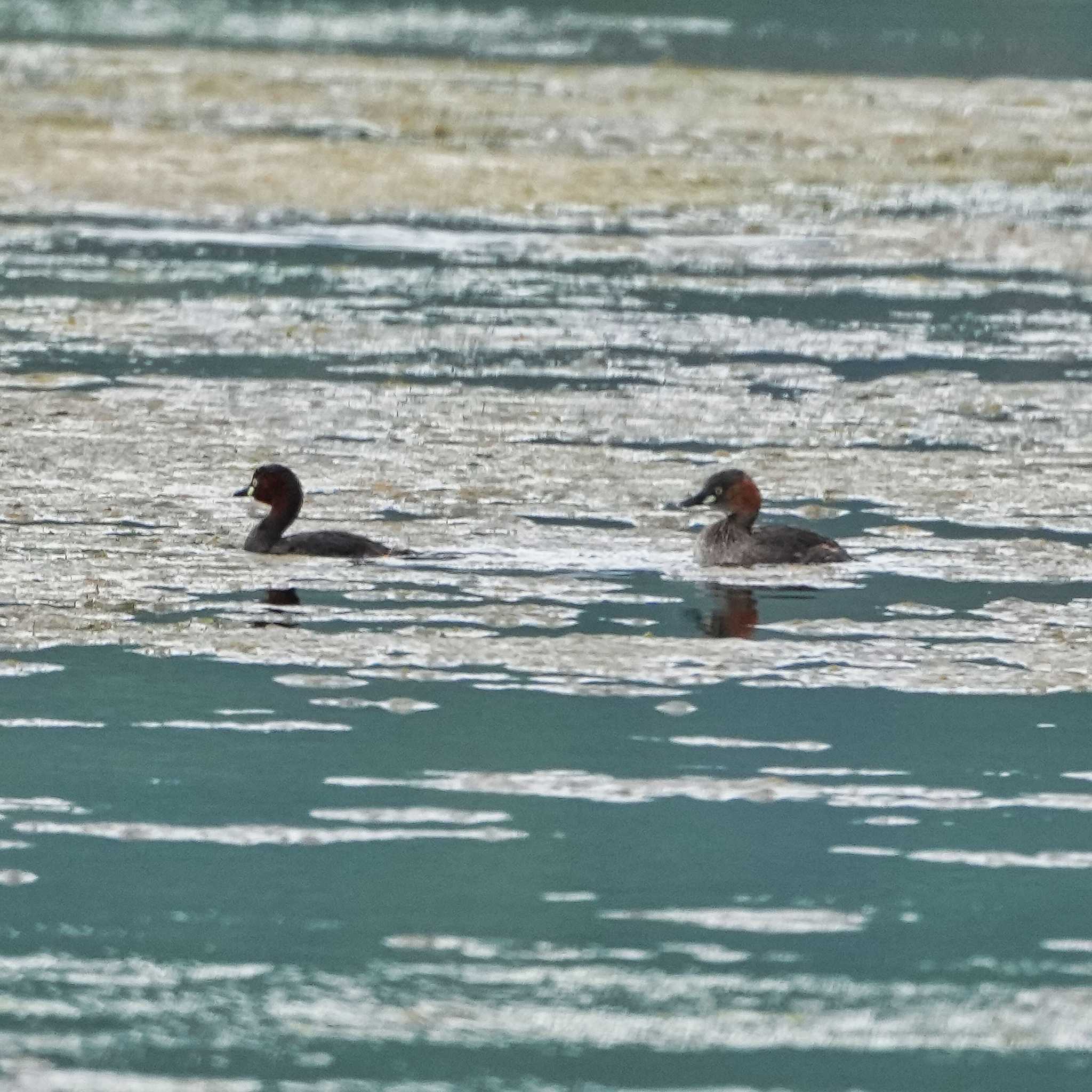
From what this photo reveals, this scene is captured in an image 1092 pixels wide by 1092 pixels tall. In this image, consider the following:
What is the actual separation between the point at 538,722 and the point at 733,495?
3.03 meters

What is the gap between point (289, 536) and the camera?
11359 millimetres

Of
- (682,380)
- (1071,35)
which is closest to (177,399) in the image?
(682,380)

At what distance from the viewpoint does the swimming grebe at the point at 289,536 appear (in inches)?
442

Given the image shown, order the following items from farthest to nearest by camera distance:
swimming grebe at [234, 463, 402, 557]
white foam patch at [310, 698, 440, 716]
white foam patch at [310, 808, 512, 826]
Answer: swimming grebe at [234, 463, 402, 557] < white foam patch at [310, 698, 440, 716] < white foam patch at [310, 808, 512, 826]

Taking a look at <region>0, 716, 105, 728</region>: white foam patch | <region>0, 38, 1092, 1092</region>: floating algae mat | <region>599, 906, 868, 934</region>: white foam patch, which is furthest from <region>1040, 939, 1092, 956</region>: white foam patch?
<region>0, 716, 105, 728</region>: white foam patch

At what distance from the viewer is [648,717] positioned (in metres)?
8.99

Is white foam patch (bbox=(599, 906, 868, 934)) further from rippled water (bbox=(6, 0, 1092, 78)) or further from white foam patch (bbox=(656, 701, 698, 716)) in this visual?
rippled water (bbox=(6, 0, 1092, 78))

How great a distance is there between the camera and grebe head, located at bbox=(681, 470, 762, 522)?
38.3 ft

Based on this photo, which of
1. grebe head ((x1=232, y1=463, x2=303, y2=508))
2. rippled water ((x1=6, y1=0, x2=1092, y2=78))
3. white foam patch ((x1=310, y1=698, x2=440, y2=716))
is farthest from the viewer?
rippled water ((x1=6, y1=0, x2=1092, y2=78))

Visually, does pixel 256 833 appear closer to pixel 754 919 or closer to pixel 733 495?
pixel 754 919

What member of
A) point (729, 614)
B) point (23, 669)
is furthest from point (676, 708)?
point (23, 669)

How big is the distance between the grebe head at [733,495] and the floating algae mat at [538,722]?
0.23 m

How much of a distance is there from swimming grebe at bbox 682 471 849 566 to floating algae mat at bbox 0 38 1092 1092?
2.7 inches

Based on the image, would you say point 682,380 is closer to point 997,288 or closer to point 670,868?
point 997,288
